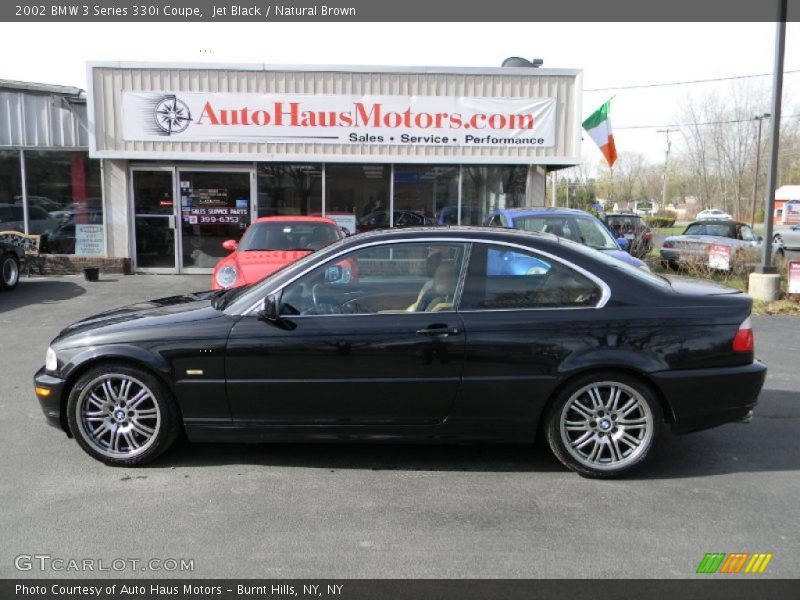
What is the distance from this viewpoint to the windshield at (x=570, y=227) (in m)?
9.64

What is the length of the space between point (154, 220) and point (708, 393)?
43.5ft

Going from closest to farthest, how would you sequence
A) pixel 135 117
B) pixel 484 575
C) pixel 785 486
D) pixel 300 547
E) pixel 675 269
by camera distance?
pixel 484 575
pixel 300 547
pixel 785 486
pixel 135 117
pixel 675 269

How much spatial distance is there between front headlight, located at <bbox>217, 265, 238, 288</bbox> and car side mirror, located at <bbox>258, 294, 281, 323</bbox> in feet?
12.3

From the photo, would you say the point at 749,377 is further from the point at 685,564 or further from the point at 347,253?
the point at 347,253

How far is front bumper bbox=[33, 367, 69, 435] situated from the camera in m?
4.18

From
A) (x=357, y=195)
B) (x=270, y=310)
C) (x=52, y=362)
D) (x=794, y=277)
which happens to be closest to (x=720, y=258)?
(x=794, y=277)

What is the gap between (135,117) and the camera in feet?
45.3

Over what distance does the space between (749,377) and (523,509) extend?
1708 mm

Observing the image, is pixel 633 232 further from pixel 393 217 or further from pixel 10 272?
pixel 10 272

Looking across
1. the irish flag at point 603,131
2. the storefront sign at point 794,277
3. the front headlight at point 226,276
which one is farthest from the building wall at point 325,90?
the front headlight at point 226,276

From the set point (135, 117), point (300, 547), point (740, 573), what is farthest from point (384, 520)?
point (135, 117)

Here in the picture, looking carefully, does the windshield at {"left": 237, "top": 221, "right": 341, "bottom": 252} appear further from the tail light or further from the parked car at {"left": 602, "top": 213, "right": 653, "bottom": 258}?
the parked car at {"left": 602, "top": 213, "right": 653, "bottom": 258}

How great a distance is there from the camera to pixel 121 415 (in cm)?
418

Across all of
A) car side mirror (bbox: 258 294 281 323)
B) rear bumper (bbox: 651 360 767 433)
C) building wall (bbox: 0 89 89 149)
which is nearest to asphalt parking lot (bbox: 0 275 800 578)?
rear bumper (bbox: 651 360 767 433)
